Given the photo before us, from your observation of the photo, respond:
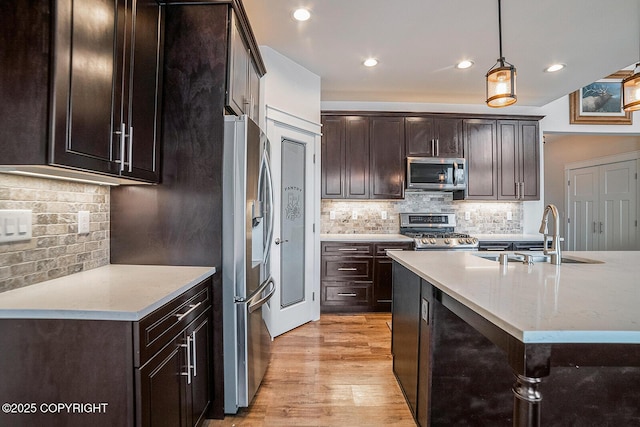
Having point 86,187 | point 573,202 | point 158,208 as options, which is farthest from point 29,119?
point 573,202

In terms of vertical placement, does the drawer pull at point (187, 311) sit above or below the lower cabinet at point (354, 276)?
above

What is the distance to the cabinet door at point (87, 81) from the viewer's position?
119 centimetres

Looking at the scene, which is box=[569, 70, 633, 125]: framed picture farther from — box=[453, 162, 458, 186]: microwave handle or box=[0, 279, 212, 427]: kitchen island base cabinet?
box=[0, 279, 212, 427]: kitchen island base cabinet

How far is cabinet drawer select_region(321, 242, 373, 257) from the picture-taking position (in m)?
4.00

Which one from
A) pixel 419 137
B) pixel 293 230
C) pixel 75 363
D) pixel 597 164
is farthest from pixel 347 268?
pixel 597 164

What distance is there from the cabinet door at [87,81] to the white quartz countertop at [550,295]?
1.53m

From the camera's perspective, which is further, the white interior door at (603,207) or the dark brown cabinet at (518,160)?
the white interior door at (603,207)

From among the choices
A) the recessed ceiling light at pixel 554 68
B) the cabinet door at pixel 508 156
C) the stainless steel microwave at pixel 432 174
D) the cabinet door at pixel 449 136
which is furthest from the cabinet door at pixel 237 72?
the cabinet door at pixel 508 156

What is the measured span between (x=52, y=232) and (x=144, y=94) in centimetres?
79

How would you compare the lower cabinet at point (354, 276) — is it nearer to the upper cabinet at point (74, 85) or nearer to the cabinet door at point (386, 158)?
the cabinet door at point (386, 158)

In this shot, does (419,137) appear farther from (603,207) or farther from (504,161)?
(603,207)

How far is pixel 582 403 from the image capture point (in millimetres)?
1565

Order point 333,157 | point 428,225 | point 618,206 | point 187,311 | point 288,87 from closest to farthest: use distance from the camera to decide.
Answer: point 187,311 < point 288,87 < point 333,157 < point 428,225 < point 618,206

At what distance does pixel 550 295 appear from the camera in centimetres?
125
